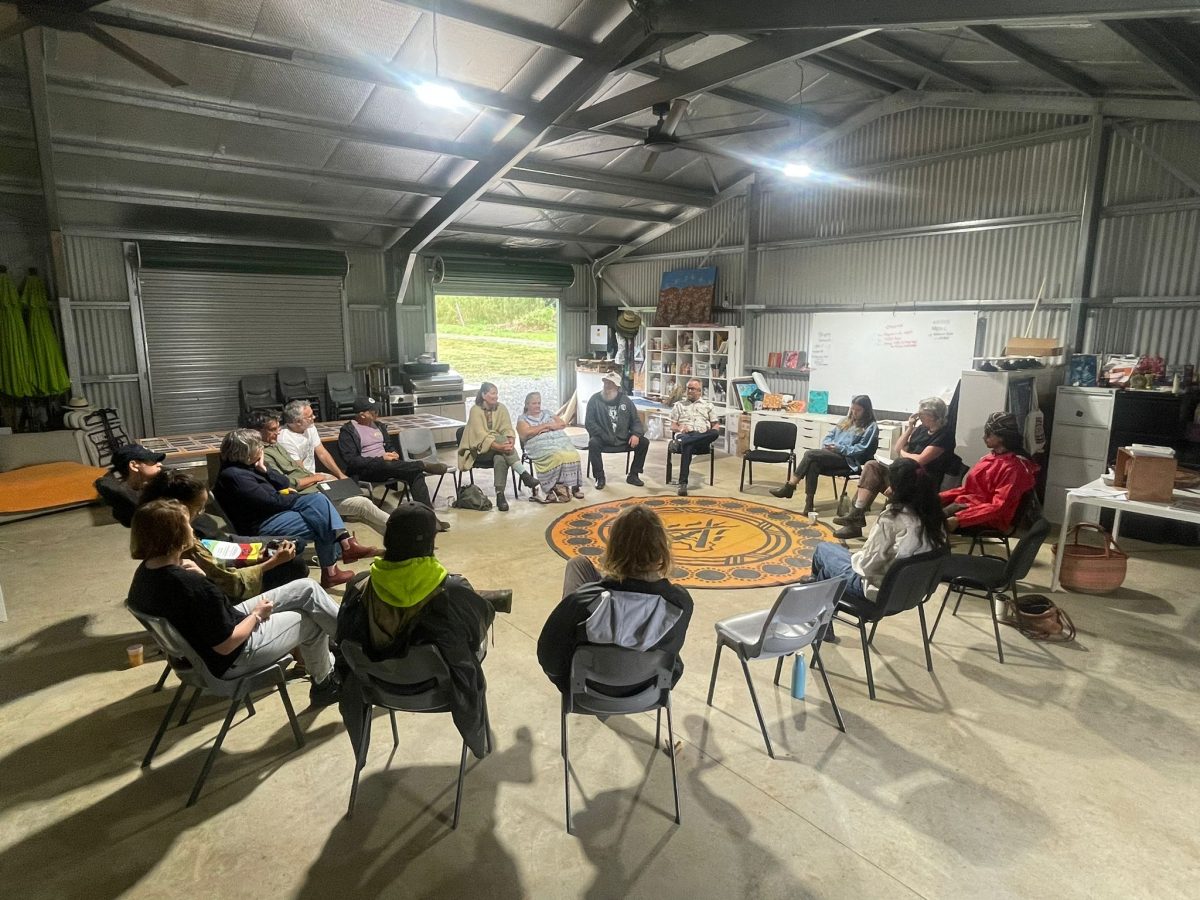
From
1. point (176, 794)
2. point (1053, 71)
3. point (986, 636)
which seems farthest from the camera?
point (1053, 71)

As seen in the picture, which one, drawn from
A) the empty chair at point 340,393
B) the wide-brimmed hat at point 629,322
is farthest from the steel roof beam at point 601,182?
the empty chair at point 340,393

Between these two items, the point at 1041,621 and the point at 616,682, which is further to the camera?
the point at 1041,621

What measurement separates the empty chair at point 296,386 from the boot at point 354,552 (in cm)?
478

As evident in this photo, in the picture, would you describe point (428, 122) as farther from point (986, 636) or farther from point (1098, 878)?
point (1098, 878)

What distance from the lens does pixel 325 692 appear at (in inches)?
124

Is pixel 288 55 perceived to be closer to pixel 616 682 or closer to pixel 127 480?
pixel 127 480

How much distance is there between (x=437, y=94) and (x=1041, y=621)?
5.16m

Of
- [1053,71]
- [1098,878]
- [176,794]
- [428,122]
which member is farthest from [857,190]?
[176,794]

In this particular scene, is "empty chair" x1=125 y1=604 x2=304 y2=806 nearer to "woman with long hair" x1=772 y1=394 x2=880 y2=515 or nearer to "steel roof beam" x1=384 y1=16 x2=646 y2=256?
"steel roof beam" x1=384 y1=16 x2=646 y2=256

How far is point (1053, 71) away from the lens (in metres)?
5.43

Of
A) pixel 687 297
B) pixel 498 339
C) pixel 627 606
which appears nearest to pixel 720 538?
pixel 627 606

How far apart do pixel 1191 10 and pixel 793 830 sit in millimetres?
3763

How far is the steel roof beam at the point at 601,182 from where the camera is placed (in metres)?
7.89

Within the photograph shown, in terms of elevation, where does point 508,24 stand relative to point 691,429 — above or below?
above
